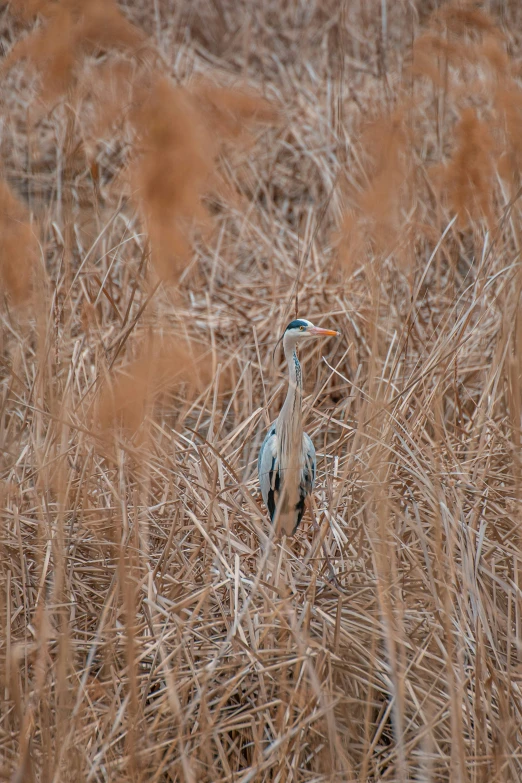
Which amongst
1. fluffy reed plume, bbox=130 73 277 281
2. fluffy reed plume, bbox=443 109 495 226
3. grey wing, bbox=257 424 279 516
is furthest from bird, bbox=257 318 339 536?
fluffy reed plume, bbox=130 73 277 281

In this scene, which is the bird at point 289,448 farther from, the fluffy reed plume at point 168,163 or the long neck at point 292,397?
the fluffy reed plume at point 168,163

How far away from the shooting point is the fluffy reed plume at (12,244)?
4.28ft

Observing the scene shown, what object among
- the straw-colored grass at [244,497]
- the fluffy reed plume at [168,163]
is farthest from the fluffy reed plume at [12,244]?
the fluffy reed plume at [168,163]

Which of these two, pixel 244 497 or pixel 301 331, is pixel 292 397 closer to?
pixel 301 331

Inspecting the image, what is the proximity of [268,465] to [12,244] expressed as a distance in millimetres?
869

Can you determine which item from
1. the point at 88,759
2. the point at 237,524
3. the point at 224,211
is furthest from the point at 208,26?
the point at 88,759

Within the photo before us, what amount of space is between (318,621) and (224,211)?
7.36 ft

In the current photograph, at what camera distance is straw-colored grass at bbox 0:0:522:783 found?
42.3 inches

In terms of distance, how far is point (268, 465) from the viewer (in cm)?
188

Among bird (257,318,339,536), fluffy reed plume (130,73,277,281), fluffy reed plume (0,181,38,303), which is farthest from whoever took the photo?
bird (257,318,339,536)

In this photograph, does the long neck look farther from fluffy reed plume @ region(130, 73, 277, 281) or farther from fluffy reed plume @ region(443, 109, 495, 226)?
fluffy reed plume @ region(130, 73, 277, 281)

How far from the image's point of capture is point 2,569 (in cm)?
151

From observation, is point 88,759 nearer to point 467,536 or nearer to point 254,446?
point 467,536

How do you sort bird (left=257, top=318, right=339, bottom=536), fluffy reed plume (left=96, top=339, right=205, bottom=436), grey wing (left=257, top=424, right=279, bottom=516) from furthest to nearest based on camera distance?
1. grey wing (left=257, top=424, right=279, bottom=516)
2. bird (left=257, top=318, right=339, bottom=536)
3. fluffy reed plume (left=96, top=339, right=205, bottom=436)
